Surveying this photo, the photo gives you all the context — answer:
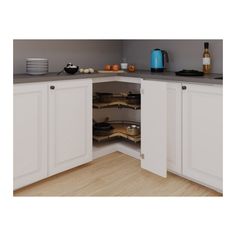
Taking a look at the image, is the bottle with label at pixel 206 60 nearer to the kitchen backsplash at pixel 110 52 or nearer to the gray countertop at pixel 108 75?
the kitchen backsplash at pixel 110 52

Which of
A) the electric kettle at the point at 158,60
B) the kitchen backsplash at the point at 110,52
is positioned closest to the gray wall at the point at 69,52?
the kitchen backsplash at the point at 110,52

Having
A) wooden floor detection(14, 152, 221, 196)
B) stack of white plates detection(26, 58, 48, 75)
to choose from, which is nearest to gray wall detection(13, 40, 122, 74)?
stack of white plates detection(26, 58, 48, 75)

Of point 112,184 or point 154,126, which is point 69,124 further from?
point 154,126

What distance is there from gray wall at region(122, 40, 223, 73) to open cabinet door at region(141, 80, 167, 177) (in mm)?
620

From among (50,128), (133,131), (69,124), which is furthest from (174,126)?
(50,128)

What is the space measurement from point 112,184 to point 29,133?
0.85m

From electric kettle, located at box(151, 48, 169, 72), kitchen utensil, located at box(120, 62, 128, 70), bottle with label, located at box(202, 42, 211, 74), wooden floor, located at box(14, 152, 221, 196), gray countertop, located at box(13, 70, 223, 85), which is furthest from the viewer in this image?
kitchen utensil, located at box(120, 62, 128, 70)

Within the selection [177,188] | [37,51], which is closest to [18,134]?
[37,51]

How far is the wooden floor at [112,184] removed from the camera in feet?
8.20

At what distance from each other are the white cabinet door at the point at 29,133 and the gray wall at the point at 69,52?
53 centimetres

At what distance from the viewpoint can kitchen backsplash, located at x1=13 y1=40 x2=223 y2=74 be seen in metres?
2.86

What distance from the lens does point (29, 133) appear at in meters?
2.46

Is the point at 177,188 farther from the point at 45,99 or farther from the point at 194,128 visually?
the point at 45,99

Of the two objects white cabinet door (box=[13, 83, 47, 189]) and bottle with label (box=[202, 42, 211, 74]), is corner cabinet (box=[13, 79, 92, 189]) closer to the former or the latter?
white cabinet door (box=[13, 83, 47, 189])
